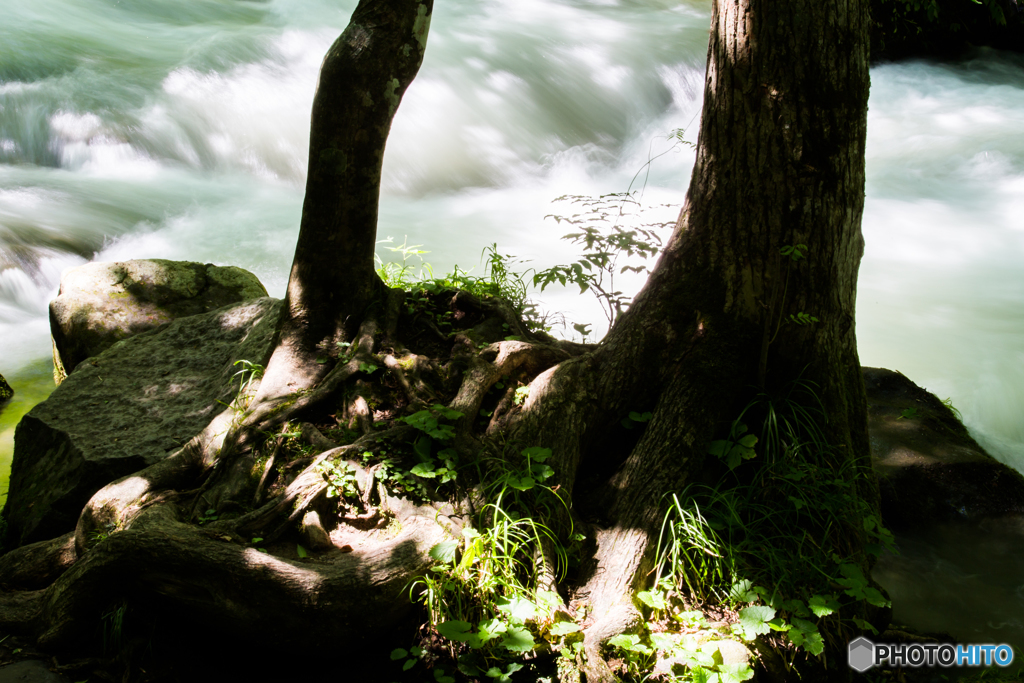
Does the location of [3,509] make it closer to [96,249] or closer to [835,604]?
[835,604]

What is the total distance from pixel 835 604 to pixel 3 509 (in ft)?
14.8

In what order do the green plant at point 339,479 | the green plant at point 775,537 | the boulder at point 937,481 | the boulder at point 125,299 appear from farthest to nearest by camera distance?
the boulder at point 125,299
the boulder at point 937,481
the green plant at point 339,479
the green plant at point 775,537

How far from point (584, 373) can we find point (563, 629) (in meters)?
1.24

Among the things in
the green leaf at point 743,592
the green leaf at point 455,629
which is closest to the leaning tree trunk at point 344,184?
the green leaf at point 455,629

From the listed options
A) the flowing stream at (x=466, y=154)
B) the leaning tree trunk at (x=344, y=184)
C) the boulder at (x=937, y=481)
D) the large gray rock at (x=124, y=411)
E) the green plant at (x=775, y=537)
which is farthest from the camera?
the flowing stream at (x=466, y=154)

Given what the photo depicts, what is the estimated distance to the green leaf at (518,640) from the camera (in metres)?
2.34

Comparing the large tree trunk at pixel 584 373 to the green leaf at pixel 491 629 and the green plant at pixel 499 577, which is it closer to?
the green plant at pixel 499 577

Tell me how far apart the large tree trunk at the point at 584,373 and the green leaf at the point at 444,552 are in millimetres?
87

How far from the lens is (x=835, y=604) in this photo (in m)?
2.51

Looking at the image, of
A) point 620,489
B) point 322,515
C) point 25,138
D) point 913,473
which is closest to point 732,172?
point 620,489

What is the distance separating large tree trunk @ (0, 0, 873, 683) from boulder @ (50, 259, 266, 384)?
2.36 meters

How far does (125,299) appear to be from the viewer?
18.1 feet

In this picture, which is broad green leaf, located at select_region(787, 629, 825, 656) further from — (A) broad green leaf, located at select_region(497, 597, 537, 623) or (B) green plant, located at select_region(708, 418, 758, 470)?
(A) broad green leaf, located at select_region(497, 597, 537, 623)

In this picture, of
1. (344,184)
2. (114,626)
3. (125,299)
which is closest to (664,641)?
(114,626)
